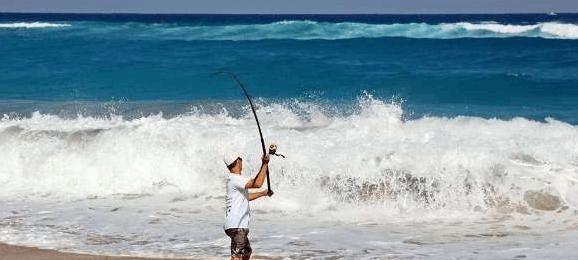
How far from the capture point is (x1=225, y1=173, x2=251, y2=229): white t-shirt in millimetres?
6633

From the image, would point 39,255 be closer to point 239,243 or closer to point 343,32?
point 239,243

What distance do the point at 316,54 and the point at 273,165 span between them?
1899cm

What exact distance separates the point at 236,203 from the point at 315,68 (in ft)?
65.7

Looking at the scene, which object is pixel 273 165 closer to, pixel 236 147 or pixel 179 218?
pixel 236 147

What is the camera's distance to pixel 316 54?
30578 millimetres

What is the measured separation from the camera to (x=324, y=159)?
1187 cm

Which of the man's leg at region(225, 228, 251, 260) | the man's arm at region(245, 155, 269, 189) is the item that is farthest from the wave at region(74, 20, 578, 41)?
the man's arm at region(245, 155, 269, 189)

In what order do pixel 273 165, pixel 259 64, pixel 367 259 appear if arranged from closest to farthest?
pixel 367 259 < pixel 273 165 < pixel 259 64

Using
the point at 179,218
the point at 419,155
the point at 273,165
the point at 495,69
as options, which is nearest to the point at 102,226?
the point at 179,218

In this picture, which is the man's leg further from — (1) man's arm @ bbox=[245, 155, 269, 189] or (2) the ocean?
(2) the ocean

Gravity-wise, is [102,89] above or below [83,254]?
above

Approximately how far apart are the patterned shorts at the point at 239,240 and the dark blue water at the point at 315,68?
454 inches

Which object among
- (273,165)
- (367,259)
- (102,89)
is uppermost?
(102,89)

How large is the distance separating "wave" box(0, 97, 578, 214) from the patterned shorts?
3.97m
